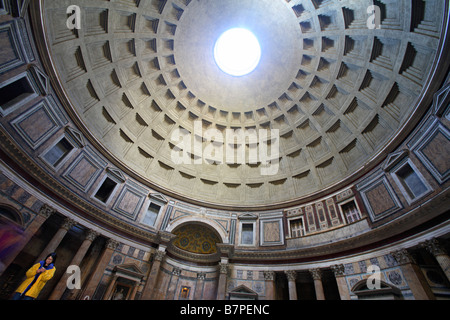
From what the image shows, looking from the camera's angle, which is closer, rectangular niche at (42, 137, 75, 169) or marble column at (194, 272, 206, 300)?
rectangular niche at (42, 137, 75, 169)

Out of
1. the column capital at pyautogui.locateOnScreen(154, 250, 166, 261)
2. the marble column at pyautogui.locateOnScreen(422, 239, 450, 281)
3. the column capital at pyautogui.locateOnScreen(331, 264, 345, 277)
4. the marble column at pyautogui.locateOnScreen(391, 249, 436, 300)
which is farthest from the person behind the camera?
the column capital at pyautogui.locateOnScreen(154, 250, 166, 261)

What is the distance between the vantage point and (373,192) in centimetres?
1385

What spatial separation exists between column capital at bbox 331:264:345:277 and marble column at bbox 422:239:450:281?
456 cm

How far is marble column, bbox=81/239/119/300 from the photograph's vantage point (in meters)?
12.3

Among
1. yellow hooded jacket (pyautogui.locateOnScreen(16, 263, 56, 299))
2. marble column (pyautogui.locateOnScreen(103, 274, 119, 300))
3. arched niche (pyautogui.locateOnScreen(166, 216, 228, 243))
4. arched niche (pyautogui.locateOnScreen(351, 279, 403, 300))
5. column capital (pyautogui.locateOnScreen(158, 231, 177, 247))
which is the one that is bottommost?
yellow hooded jacket (pyautogui.locateOnScreen(16, 263, 56, 299))

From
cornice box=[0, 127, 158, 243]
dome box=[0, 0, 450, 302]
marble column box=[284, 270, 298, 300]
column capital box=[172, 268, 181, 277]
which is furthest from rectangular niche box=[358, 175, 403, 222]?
cornice box=[0, 127, 158, 243]

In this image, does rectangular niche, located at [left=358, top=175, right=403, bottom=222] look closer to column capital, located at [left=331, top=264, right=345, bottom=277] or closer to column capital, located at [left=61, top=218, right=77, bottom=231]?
column capital, located at [left=331, top=264, right=345, bottom=277]

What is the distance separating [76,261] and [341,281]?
16.1 m

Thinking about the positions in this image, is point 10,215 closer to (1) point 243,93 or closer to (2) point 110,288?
(2) point 110,288

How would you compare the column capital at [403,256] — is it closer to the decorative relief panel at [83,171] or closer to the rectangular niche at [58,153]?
the decorative relief panel at [83,171]

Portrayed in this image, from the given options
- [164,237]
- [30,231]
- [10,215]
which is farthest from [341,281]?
[10,215]

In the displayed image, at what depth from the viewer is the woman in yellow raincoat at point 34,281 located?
7074mm

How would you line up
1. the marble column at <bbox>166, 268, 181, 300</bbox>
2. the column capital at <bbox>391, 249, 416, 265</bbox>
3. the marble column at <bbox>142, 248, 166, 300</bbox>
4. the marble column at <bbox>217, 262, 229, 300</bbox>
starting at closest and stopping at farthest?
the column capital at <bbox>391, 249, 416, 265</bbox> → the marble column at <bbox>142, 248, 166, 300</bbox> → the marble column at <bbox>217, 262, 229, 300</bbox> → the marble column at <bbox>166, 268, 181, 300</bbox>

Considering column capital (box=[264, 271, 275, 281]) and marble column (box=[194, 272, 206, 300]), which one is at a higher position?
column capital (box=[264, 271, 275, 281])
